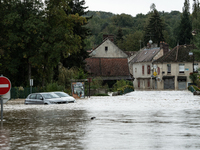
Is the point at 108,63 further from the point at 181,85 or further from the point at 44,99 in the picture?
the point at 44,99

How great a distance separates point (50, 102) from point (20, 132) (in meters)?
20.0

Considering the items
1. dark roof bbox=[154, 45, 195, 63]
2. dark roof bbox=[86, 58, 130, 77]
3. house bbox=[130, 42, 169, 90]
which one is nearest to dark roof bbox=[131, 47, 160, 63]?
house bbox=[130, 42, 169, 90]

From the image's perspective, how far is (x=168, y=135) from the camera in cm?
1223

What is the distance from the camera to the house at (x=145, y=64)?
9831cm

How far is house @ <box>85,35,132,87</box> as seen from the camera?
92.2 meters

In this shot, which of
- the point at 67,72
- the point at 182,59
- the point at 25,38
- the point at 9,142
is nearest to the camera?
the point at 9,142

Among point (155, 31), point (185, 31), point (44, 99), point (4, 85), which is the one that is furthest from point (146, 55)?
point (4, 85)

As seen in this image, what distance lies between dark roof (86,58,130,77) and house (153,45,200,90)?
281 inches

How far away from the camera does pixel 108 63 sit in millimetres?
94625

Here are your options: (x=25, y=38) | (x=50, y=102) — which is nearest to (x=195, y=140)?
(x=50, y=102)

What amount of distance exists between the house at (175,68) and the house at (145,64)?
321cm

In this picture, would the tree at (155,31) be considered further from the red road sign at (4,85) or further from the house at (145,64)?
the red road sign at (4,85)

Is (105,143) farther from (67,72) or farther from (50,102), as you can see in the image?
(67,72)

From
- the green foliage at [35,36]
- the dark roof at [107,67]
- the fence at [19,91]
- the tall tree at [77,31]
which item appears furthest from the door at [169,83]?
the fence at [19,91]
